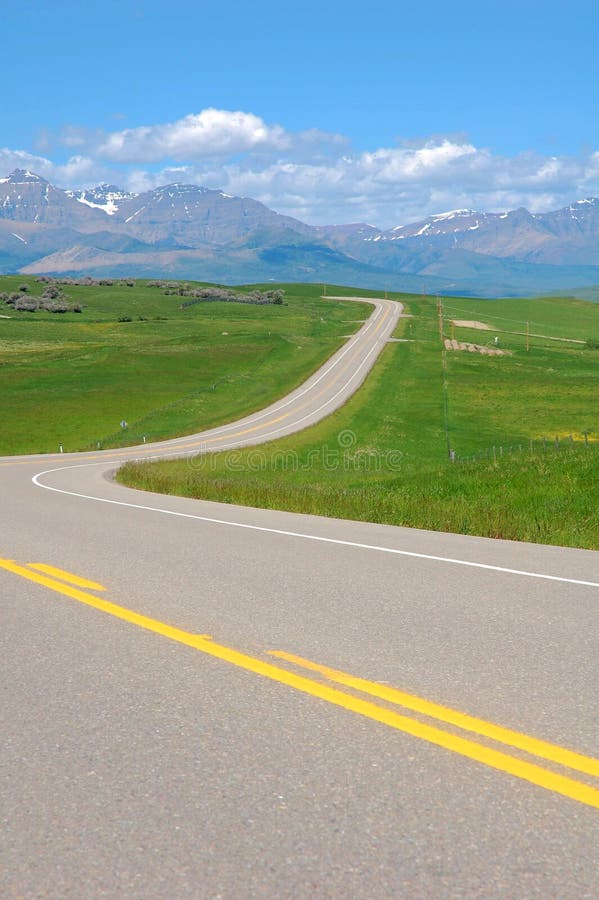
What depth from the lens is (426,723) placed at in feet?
17.3

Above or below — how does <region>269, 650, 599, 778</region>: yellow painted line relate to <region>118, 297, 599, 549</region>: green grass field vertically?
above

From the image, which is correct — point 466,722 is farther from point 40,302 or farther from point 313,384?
point 40,302

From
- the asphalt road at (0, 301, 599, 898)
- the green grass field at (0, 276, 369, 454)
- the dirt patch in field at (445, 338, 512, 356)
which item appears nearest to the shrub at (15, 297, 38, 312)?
the green grass field at (0, 276, 369, 454)

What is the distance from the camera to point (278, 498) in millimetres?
19641

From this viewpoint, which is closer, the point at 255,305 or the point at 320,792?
the point at 320,792

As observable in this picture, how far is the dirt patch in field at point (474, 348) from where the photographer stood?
10071 centimetres

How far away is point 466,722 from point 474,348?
10162 cm

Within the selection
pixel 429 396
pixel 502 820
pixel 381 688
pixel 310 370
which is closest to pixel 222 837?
pixel 502 820

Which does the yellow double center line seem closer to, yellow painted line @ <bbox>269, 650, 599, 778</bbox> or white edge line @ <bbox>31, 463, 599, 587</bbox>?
Answer: yellow painted line @ <bbox>269, 650, 599, 778</bbox>

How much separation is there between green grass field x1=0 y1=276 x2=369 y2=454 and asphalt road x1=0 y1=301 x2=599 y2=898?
152 feet

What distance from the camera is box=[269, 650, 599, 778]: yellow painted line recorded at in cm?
471

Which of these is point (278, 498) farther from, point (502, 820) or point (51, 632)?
point (502, 820)

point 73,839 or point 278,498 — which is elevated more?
point 73,839

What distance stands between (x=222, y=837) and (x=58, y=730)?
1.74m
